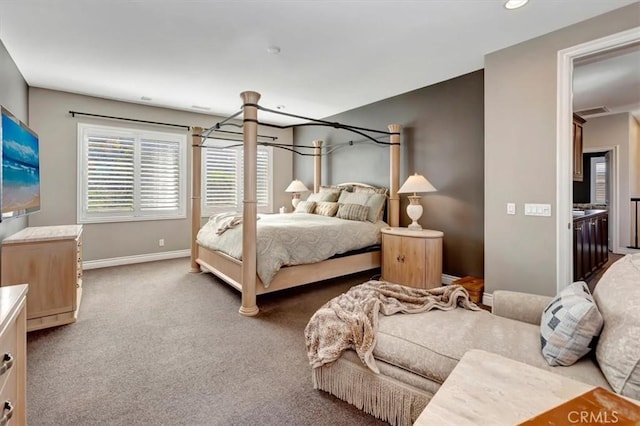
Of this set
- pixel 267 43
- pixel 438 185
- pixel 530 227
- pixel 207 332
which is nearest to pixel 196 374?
pixel 207 332

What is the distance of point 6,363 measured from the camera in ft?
3.48

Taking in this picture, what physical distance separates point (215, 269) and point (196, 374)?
1.99 meters

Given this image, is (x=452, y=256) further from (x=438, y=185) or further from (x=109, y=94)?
Answer: (x=109, y=94)

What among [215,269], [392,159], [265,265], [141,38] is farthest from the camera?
[392,159]

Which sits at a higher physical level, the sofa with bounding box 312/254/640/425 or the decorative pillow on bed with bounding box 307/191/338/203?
the decorative pillow on bed with bounding box 307/191/338/203

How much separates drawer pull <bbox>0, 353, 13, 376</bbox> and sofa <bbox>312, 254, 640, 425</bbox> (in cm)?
143

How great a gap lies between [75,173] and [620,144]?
9.63 meters

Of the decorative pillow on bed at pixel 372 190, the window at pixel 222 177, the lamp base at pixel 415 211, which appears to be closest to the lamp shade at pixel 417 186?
the lamp base at pixel 415 211

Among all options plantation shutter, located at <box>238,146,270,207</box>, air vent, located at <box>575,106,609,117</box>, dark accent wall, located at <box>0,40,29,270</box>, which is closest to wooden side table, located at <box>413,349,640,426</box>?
dark accent wall, located at <box>0,40,29,270</box>

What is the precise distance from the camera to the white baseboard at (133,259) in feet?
15.6

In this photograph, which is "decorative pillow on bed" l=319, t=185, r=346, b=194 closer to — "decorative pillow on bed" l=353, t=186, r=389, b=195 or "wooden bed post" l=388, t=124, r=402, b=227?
"decorative pillow on bed" l=353, t=186, r=389, b=195

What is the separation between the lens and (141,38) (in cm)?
Result: 293

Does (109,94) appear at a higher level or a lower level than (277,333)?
higher

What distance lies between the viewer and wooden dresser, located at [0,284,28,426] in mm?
1043
